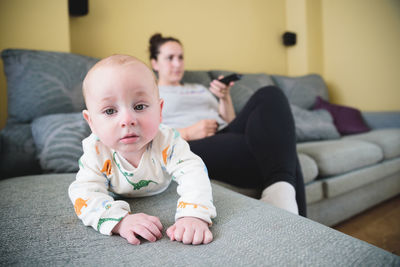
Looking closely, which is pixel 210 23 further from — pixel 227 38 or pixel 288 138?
pixel 288 138

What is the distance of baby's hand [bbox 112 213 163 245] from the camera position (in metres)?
0.42

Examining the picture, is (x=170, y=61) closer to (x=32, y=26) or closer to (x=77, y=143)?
(x=77, y=143)

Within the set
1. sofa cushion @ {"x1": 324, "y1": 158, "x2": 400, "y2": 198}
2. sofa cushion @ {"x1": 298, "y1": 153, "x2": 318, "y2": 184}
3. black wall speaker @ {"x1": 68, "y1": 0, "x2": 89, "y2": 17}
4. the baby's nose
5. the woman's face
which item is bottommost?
sofa cushion @ {"x1": 324, "y1": 158, "x2": 400, "y2": 198}

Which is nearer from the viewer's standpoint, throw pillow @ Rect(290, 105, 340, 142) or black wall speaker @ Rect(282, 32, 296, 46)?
throw pillow @ Rect(290, 105, 340, 142)

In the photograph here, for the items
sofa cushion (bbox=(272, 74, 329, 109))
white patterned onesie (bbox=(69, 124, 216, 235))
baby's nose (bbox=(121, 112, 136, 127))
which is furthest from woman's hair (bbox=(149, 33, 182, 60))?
sofa cushion (bbox=(272, 74, 329, 109))

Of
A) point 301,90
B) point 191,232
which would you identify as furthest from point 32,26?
point 301,90

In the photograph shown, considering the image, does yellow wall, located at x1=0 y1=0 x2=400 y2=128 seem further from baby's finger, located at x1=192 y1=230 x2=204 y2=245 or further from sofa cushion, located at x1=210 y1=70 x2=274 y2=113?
baby's finger, located at x1=192 y1=230 x2=204 y2=245

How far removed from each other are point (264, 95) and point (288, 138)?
Result: 20cm

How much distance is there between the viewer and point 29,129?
1060 mm

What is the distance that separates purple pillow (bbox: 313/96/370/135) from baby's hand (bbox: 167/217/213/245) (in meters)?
1.92

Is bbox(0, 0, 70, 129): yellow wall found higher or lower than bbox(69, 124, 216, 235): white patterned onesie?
higher

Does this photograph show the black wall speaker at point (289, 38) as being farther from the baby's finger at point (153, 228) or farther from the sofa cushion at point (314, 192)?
the baby's finger at point (153, 228)

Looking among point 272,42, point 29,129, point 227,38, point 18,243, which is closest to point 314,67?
point 272,42

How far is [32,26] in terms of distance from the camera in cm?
138
